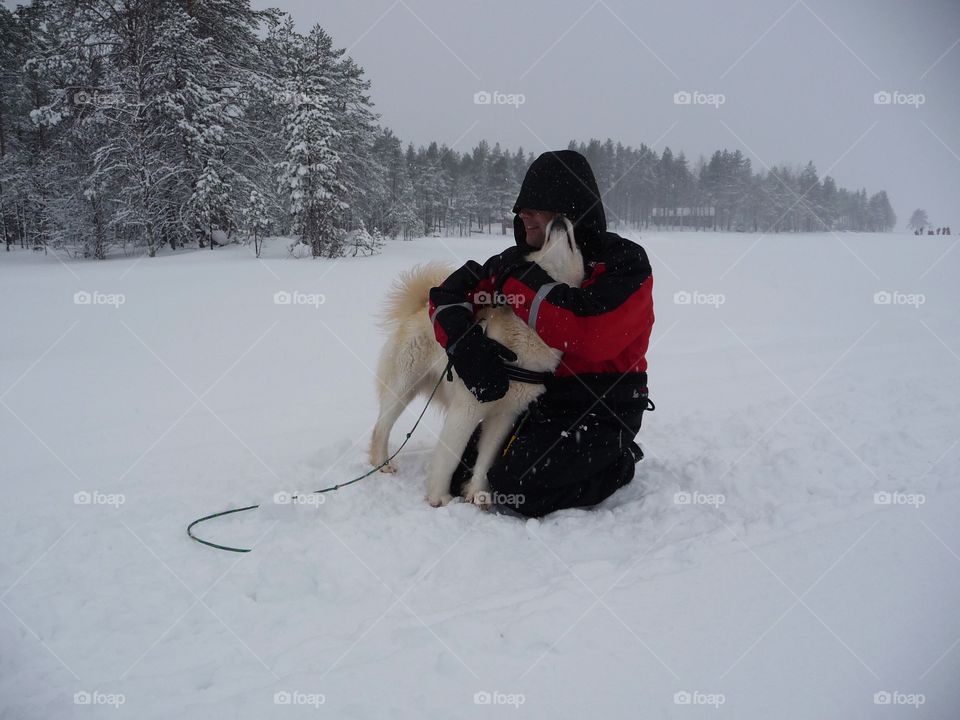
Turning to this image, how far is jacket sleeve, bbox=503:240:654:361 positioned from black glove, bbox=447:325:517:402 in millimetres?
267

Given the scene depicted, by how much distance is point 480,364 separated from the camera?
111 inches

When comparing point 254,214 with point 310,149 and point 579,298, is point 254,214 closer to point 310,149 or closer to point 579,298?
point 310,149

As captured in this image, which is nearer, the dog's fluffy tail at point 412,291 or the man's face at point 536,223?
the man's face at point 536,223

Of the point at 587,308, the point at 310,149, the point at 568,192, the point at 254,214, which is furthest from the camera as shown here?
the point at 310,149

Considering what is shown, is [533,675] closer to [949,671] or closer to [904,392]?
[949,671]

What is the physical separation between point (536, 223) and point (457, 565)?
2044mm

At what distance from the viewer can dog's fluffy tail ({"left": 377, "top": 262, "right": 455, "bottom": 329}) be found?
364 cm

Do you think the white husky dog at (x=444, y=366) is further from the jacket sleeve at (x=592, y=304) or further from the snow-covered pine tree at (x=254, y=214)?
the snow-covered pine tree at (x=254, y=214)

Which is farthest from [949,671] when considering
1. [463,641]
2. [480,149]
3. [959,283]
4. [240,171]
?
[480,149]

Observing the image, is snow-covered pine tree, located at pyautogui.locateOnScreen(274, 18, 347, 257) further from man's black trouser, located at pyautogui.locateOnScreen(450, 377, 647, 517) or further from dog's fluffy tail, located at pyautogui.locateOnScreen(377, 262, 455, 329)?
man's black trouser, located at pyautogui.locateOnScreen(450, 377, 647, 517)

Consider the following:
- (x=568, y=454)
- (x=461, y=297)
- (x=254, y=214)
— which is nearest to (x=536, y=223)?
(x=461, y=297)

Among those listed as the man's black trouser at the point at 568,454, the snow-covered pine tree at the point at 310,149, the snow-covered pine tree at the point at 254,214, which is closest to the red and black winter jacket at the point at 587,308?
the man's black trouser at the point at 568,454

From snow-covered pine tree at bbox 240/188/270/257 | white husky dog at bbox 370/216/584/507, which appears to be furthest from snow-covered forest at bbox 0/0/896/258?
white husky dog at bbox 370/216/584/507

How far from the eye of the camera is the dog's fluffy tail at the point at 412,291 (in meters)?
3.64
